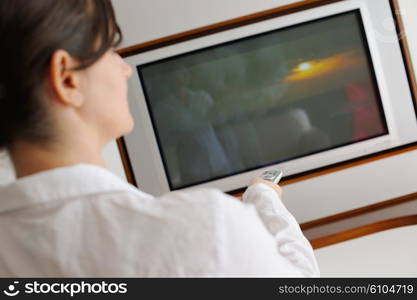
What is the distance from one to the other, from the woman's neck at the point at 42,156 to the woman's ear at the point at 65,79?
0.17ft

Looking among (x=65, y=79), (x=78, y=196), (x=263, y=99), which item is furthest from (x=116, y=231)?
(x=263, y=99)

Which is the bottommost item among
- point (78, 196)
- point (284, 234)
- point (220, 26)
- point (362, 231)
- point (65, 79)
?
point (362, 231)

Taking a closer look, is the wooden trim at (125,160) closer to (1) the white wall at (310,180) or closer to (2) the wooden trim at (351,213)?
(1) the white wall at (310,180)

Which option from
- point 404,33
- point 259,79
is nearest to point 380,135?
point 404,33

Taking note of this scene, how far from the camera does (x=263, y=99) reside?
2.13m

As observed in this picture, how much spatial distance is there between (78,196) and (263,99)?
1.68 m

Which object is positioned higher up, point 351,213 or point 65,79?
point 65,79

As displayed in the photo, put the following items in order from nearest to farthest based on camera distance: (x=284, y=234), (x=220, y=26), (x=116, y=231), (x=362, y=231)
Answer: (x=116, y=231)
(x=284, y=234)
(x=362, y=231)
(x=220, y=26)

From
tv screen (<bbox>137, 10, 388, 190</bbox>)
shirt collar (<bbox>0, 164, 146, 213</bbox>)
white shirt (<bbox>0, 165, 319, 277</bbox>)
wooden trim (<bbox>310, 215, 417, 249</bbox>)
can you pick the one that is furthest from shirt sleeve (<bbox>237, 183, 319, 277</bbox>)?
tv screen (<bbox>137, 10, 388, 190</bbox>)

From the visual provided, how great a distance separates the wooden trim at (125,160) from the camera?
6.96ft

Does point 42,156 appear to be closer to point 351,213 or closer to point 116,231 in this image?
point 116,231

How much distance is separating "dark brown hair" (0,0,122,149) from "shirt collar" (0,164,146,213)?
0.14 feet

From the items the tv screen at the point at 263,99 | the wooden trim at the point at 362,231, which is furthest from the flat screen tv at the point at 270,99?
the wooden trim at the point at 362,231

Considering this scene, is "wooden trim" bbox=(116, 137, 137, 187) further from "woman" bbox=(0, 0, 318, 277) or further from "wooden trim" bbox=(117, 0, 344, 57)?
"woman" bbox=(0, 0, 318, 277)
